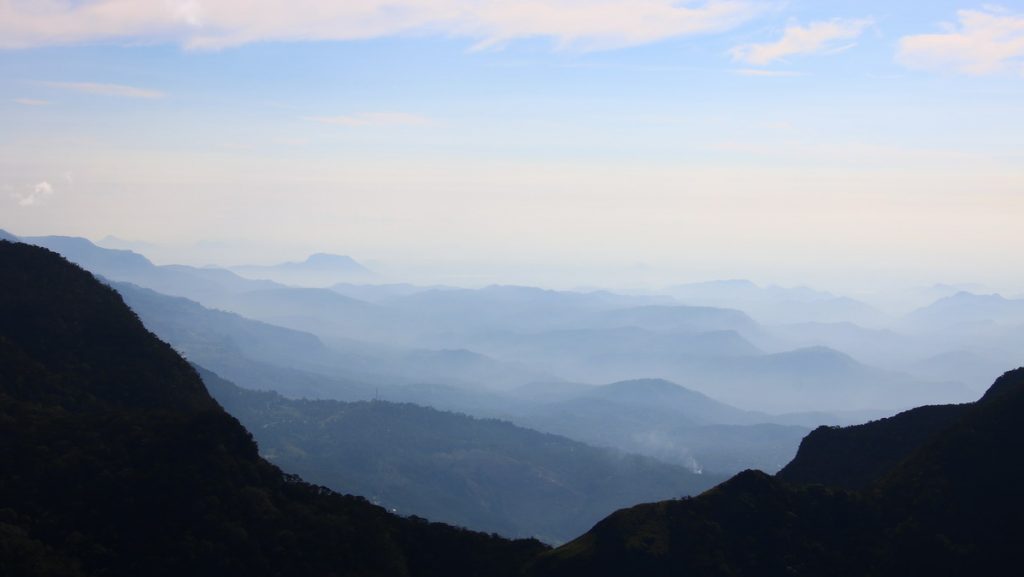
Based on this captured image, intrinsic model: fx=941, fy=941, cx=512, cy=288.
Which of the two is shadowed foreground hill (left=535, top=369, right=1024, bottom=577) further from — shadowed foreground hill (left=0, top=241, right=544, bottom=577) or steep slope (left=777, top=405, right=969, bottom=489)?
steep slope (left=777, top=405, right=969, bottom=489)

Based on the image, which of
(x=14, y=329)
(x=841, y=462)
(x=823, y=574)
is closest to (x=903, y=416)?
(x=841, y=462)

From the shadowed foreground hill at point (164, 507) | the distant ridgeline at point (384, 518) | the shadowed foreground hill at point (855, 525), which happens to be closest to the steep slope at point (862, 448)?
the distant ridgeline at point (384, 518)

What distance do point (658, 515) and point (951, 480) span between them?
1936 cm

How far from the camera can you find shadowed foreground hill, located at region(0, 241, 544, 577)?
169 ft

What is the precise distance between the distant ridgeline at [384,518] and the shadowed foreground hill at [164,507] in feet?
0.36

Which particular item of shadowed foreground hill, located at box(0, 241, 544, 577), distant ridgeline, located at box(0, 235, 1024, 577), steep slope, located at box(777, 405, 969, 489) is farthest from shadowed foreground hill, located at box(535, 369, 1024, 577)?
steep slope, located at box(777, 405, 969, 489)

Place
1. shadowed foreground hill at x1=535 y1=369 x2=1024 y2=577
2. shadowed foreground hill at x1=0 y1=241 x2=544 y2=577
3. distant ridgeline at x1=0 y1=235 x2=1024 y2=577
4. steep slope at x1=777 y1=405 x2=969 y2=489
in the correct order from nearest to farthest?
shadowed foreground hill at x1=0 y1=241 x2=544 y2=577
distant ridgeline at x1=0 y1=235 x2=1024 y2=577
shadowed foreground hill at x1=535 y1=369 x2=1024 y2=577
steep slope at x1=777 y1=405 x2=969 y2=489

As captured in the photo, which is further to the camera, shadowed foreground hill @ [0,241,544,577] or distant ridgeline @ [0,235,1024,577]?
distant ridgeline @ [0,235,1024,577]

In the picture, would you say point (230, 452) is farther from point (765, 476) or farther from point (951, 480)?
point (951, 480)

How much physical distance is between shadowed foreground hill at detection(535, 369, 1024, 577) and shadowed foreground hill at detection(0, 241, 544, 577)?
27.1 feet

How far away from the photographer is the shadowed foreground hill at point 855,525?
186 ft

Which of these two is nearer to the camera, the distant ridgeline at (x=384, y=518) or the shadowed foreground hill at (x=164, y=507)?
the shadowed foreground hill at (x=164, y=507)

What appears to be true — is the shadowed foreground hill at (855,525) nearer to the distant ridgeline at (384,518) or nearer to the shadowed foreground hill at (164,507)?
the distant ridgeline at (384,518)

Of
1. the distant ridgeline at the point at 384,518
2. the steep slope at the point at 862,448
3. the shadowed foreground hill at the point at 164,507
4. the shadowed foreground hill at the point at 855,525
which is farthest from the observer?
the steep slope at the point at 862,448
